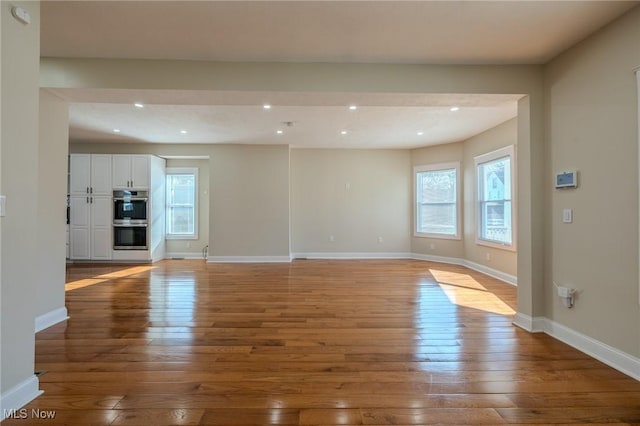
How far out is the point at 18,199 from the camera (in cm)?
183

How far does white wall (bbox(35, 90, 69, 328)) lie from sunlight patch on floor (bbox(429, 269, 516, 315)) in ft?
14.8

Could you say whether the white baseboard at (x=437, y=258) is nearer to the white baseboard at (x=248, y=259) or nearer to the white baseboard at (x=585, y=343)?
the white baseboard at (x=248, y=259)

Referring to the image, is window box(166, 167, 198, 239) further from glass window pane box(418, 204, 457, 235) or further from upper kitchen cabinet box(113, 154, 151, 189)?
glass window pane box(418, 204, 457, 235)

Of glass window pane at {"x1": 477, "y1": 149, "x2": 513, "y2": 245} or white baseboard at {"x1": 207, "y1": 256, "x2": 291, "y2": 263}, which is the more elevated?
glass window pane at {"x1": 477, "y1": 149, "x2": 513, "y2": 245}

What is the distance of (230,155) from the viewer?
7.00m

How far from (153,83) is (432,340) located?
138 inches

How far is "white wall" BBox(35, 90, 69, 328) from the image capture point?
3.07 m

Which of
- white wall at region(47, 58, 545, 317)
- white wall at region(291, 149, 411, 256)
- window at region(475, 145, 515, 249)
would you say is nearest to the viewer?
white wall at region(47, 58, 545, 317)

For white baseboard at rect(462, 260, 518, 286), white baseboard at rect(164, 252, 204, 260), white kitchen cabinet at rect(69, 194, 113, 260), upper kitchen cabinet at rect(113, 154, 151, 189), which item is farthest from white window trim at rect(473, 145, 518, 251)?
white kitchen cabinet at rect(69, 194, 113, 260)

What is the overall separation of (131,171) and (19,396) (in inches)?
226

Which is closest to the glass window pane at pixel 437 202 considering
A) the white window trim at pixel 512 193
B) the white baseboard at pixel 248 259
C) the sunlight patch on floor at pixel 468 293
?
the white window trim at pixel 512 193

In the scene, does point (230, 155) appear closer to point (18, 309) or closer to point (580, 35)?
point (18, 309)

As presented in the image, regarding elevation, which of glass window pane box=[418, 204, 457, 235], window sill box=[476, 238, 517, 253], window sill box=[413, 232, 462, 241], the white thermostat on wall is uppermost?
the white thermostat on wall

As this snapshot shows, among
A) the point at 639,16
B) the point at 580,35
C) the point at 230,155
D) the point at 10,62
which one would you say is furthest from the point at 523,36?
the point at 230,155
